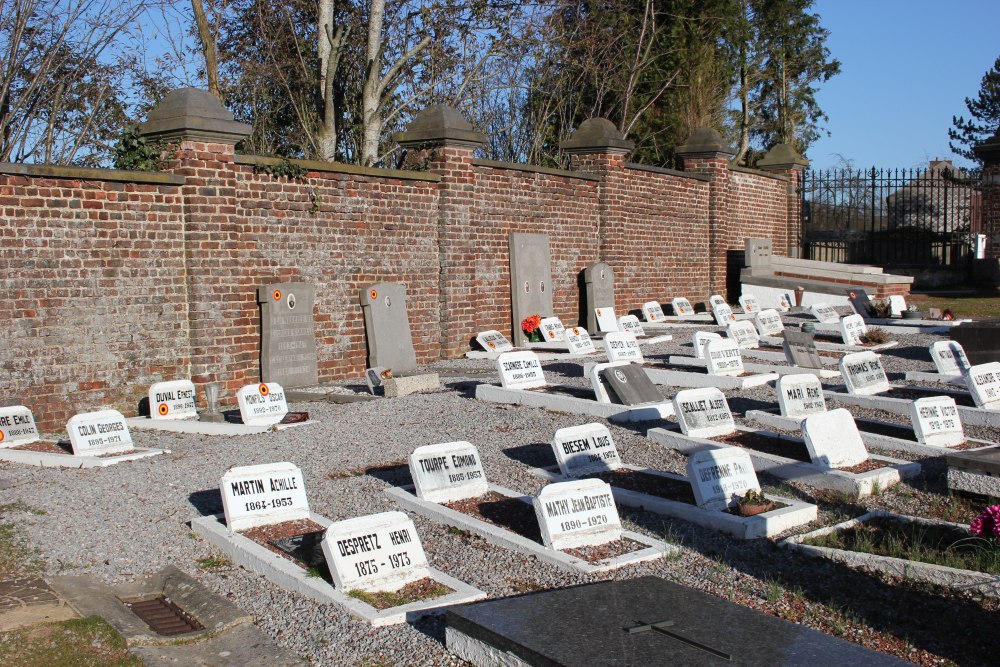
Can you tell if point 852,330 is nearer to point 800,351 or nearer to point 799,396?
point 800,351

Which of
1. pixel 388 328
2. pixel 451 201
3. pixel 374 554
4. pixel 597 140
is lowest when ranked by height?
pixel 374 554

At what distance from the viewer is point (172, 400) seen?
10453mm

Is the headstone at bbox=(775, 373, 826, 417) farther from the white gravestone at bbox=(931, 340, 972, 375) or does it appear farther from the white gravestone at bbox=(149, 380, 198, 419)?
the white gravestone at bbox=(149, 380, 198, 419)

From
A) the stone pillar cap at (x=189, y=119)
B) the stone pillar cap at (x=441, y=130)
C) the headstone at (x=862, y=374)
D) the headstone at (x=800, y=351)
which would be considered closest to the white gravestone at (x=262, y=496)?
the stone pillar cap at (x=189, y=119)

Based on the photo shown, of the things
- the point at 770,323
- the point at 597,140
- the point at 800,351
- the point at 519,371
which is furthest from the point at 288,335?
the point at 597,140

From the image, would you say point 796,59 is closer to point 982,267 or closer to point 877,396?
point 982,267

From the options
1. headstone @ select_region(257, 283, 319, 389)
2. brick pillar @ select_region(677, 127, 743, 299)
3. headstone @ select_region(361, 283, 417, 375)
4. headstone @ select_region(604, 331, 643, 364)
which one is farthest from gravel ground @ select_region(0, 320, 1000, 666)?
brick pillar @ select_region(677, 127, 743, 299)

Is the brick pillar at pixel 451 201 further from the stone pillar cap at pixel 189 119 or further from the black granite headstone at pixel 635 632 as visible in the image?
the black granite headstone at pixel 635 632

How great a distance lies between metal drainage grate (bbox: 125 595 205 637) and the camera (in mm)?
4836

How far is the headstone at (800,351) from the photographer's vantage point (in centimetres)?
1258

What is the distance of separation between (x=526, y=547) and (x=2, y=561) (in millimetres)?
2971

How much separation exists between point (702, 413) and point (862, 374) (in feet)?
9.78

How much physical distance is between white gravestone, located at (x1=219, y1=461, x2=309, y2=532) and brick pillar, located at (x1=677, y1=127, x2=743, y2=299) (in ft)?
58.1

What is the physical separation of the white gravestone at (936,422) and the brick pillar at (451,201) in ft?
26.3
